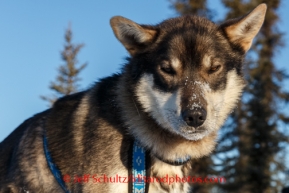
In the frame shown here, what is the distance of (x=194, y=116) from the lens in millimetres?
3920

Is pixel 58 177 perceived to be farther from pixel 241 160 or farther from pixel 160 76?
pixel 241 160

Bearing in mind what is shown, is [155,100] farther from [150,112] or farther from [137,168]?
[137,168]

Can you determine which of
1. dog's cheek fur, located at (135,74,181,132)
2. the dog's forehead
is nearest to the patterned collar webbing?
dog's cheek fur, located at (135,74,181,132)

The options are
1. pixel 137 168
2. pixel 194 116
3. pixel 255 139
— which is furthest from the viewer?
pixel 255 139

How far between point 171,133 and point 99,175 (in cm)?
81

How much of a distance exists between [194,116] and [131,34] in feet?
3.76

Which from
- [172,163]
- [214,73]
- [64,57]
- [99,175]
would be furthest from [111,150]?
[64,57]

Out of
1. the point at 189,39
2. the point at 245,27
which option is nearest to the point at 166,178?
the point at 189,39

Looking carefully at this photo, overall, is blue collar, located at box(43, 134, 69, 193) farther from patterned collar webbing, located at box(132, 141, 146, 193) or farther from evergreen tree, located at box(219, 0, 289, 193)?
evergreen tree, located at box(219, 0, 289, 193)

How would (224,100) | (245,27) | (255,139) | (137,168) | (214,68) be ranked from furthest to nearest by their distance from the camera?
(255,139) → (245,27) → (224,100) → (214,68) → (137,168)

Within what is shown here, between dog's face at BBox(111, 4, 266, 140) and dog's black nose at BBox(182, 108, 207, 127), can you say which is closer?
dog's black nose at BBox(182, 108, 207, 127)

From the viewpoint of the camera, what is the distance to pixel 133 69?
442 centimetres

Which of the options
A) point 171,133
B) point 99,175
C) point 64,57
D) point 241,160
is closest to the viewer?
point 99,175

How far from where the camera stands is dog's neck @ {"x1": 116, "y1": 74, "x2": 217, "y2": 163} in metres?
4.18
